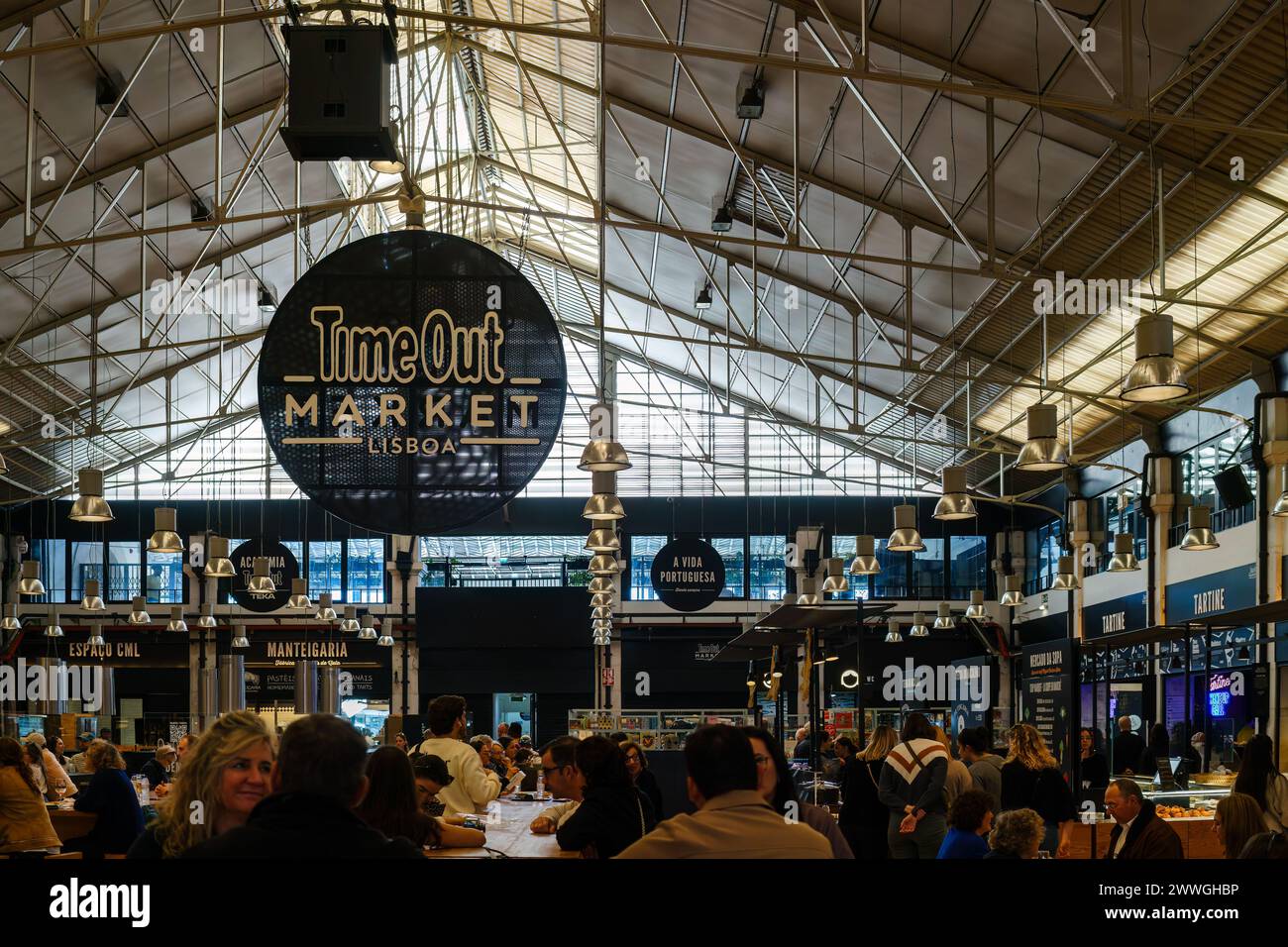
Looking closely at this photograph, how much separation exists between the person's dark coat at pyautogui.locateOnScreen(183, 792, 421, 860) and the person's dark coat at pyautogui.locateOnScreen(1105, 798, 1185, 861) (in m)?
4.88

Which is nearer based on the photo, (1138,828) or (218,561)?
(1138,828)

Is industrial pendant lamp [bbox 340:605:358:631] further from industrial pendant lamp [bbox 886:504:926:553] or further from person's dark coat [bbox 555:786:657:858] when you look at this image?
person's dark coat [bbox 555:786:657:858]

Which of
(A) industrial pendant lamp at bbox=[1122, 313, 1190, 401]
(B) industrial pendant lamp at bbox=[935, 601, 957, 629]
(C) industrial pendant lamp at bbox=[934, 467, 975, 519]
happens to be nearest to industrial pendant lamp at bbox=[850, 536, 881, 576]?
(C) industrial pendant lamp at bbox=[934, 467, 975, 519]

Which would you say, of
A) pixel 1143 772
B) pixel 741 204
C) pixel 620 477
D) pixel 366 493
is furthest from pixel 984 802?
pixel 620 477

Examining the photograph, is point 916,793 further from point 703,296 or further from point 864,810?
point 703,296

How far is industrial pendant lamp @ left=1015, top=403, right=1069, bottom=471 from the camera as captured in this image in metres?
10.7

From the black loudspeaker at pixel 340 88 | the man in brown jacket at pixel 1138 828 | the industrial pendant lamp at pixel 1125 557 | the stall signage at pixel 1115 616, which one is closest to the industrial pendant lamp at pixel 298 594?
the industrial pendant lamp at pixel 1125 557

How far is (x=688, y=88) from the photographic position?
1608 centimetres

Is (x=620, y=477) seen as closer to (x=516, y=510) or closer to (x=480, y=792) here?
(x=516, y=510)

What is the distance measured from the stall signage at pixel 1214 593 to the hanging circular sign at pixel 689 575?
257 inches

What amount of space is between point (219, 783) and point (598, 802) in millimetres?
2189

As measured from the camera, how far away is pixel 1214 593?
20.5m

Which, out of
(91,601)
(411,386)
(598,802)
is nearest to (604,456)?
(598,802)

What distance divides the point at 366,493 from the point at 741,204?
45.3 ft
